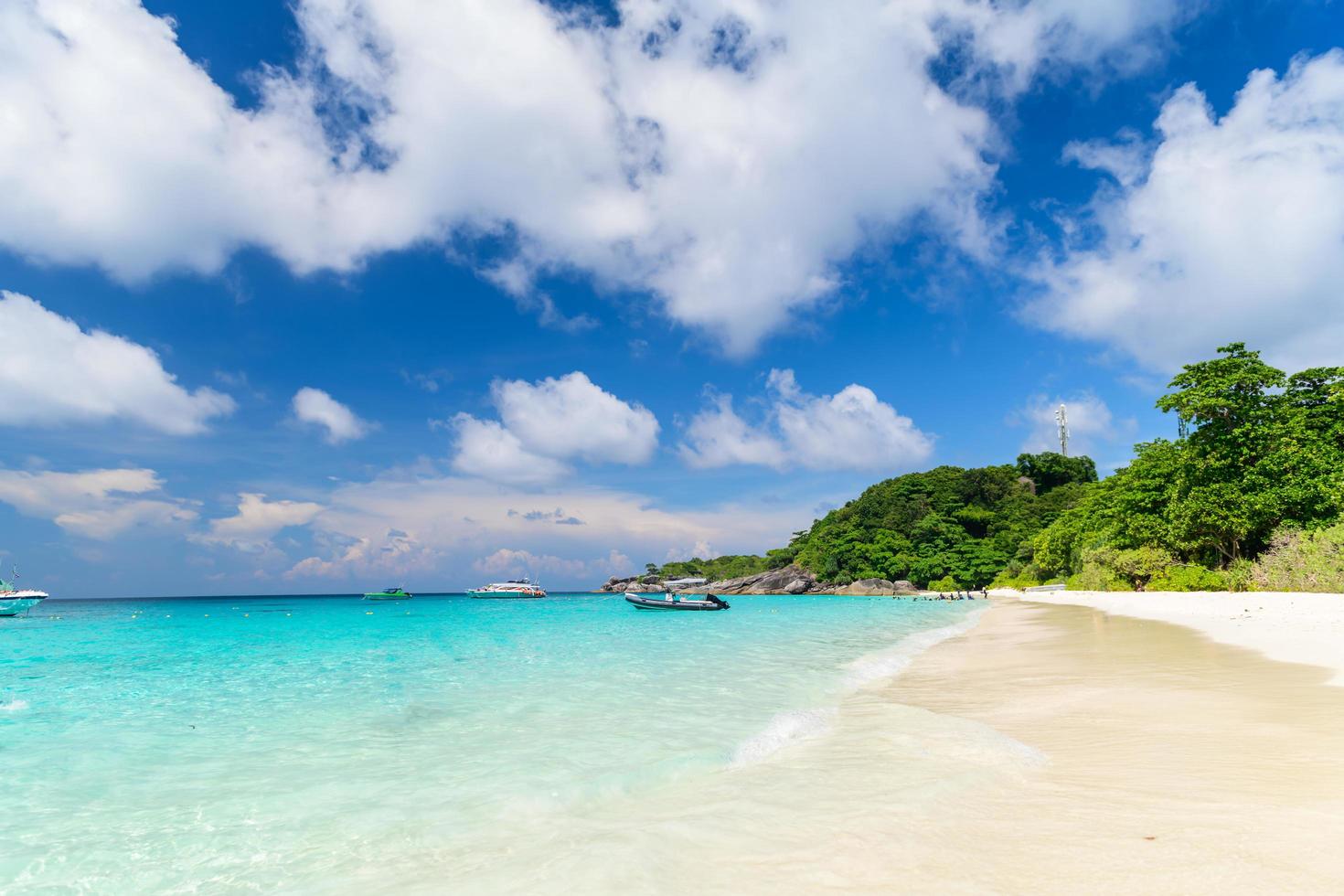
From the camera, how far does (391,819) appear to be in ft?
20.3

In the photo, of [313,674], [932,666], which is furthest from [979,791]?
[313,674]

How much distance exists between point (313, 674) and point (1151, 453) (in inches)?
2108

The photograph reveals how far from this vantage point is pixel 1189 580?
3997 cm

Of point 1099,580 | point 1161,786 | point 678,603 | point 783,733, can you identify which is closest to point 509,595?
point 678,603

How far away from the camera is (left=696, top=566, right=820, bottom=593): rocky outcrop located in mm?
125438

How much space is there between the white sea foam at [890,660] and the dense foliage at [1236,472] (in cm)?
2059

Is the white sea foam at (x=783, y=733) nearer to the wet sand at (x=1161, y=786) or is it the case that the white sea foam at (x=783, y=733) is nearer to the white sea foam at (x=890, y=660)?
the wet sand at (x=1161, y=786)

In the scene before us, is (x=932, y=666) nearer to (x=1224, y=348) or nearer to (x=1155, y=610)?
(x=1155, y=610)

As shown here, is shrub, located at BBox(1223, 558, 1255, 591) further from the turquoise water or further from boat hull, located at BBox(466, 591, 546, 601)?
boat hull, located at BBox(466, 591, 546, 601)

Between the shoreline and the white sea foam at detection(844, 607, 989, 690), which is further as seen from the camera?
the white sea foam at detection(844, 607, 989, 690)

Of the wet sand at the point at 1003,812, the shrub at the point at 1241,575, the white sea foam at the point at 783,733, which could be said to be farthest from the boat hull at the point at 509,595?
the wet sand at the point at 1003,812

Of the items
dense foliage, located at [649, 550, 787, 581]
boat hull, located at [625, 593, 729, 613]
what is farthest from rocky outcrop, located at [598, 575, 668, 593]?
boat hull, located at [625, 593, 729, 613]

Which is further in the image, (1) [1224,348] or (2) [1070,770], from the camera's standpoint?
(1) [1224,348]

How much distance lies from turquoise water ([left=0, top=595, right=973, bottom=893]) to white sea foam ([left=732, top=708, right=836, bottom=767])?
0.05 metres
